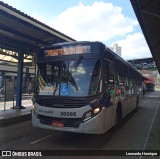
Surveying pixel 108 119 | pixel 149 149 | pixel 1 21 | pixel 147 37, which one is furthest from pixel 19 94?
pixel 149 149

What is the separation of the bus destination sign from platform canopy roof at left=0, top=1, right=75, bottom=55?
311cm

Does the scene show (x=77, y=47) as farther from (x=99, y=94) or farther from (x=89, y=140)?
(x=89, y=140)

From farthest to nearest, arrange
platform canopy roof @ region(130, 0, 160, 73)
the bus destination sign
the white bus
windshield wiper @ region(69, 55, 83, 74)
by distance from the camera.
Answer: platform canopy roof @ region(130, 0, 160, 73) < the bus destination sign < windshield wiper @ region(69, 55, 83, 74) < the white bus

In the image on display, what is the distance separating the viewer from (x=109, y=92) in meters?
8.60

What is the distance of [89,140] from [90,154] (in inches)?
62.0

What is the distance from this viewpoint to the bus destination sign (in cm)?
822

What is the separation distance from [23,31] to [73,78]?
21.5 ft

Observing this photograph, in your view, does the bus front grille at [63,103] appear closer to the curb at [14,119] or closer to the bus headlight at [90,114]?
the bus headlight at [90,114]

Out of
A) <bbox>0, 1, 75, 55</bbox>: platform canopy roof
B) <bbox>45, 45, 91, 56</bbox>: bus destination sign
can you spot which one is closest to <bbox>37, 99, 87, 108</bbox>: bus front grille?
<bbox>45, 45, 91, 56</bbox>: bus destination sign

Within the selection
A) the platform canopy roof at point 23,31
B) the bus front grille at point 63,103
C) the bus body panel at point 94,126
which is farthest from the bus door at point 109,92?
the platform canopy roof at point 23,31

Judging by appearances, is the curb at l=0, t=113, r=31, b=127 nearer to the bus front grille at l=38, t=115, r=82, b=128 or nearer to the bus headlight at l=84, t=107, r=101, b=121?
the bus front grille at l=38, t=115, r=82, b=128

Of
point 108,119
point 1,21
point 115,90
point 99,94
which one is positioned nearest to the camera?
point 99,94

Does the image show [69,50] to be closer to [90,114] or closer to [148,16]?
[90,114]

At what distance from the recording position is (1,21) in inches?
469
